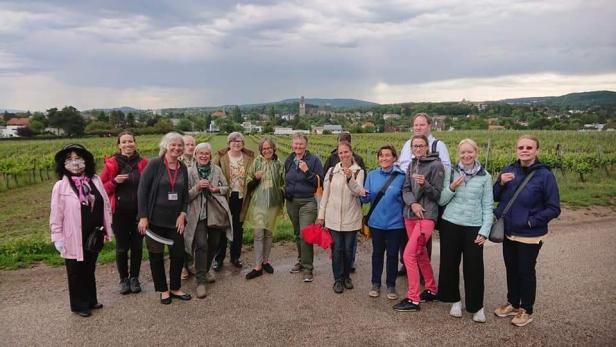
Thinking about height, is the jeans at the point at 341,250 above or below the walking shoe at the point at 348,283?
above

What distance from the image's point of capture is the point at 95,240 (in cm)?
401

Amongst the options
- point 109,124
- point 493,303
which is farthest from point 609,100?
point 493,303

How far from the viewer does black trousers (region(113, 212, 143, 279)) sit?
4.44 metres

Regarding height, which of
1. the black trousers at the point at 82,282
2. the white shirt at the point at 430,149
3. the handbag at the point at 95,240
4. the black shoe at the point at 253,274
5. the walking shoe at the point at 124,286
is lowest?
the black shoe at the point at 253,274

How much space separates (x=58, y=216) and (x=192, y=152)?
1.48 m

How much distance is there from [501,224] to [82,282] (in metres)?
3.99

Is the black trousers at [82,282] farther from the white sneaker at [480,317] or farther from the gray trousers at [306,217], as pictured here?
the white sneaker at [480,317]

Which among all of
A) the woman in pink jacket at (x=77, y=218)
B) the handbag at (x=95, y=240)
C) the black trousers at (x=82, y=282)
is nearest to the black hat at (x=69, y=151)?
the woman in pink jacket at (x=77, y=218)

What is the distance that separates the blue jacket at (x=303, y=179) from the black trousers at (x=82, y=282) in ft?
7.17

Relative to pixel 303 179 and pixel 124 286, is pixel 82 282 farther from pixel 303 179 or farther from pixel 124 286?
pixel 303 179

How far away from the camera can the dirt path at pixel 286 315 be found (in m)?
3.50

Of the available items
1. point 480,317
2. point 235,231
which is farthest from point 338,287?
point 235,231

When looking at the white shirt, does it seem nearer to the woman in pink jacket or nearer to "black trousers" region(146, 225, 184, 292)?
"black trousers" region(146, 225, 184, 292)

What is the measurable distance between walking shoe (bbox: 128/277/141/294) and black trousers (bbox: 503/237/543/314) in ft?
12.4
